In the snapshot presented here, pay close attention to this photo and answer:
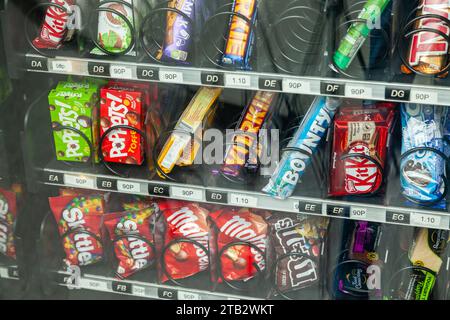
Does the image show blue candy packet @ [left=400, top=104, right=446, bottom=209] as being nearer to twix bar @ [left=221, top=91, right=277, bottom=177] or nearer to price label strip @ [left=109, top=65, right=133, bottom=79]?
twix bar @ [left=221, top=91, right=277, bottom=177]

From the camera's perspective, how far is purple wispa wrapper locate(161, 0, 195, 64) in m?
1.86

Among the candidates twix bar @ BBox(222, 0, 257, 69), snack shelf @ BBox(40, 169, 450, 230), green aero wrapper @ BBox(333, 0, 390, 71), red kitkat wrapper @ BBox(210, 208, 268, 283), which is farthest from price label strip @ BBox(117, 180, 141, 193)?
green aero wrapper @ BBox(333, 0, 390, 71)

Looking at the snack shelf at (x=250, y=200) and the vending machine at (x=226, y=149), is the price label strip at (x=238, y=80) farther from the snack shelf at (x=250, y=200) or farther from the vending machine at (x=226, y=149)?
the snack shelf at (x=250, y=200)

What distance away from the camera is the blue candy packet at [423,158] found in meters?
1.85

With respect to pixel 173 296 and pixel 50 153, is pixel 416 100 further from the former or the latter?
pixel 50 153

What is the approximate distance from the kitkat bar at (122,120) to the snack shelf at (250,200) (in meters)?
0.08

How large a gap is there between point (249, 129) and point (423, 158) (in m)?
0.49

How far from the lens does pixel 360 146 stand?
189 cm

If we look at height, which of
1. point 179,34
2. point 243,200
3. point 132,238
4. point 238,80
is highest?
point 179,34

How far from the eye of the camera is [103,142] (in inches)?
80.3

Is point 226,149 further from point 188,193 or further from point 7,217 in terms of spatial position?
point 7,217

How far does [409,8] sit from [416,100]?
251 mm

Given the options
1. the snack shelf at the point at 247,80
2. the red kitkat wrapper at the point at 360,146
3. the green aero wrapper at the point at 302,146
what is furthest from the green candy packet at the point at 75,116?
the red kitkat wrapper at the point at 360,146

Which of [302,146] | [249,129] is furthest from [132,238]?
[302,146]
